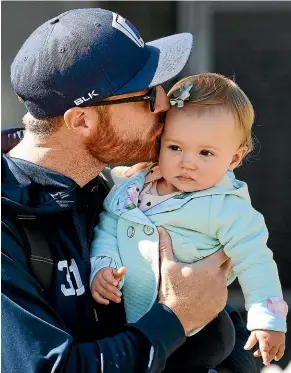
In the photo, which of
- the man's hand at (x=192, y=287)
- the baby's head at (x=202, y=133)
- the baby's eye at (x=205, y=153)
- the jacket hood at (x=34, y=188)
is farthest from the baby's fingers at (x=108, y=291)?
the baby's eye at (x=205, y=153)

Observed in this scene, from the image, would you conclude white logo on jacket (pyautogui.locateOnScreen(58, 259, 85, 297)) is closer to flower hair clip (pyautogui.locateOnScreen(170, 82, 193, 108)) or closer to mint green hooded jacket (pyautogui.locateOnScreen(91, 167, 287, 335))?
mint green hooded jacket (pyautogui.locateOnScreen(91, 167, 287, 335))

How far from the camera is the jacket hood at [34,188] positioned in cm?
234

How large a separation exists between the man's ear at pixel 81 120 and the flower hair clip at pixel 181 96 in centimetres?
23

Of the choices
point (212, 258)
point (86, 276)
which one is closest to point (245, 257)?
point (212, 258)

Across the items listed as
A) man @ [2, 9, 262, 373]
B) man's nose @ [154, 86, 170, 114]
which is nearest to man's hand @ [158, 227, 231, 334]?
man @ [2, 9, 262, 373]

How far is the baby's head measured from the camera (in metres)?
2.57

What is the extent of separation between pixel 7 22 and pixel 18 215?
310cm

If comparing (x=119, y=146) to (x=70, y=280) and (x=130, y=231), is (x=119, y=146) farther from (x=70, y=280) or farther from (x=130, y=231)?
(x=70, y=280)

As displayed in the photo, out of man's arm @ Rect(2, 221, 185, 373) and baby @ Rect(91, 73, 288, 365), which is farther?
baby @ Rect(91, 73, 288, 365)

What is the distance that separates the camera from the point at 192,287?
246cm

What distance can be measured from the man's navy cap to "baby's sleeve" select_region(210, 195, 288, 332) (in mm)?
407

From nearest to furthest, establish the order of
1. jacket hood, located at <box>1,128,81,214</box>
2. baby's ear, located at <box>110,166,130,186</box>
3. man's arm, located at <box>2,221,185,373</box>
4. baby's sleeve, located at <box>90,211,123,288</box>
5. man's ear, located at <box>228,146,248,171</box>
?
man's arm, located at <box>2,221,185,373</box> → jacket hood, located at <box>1,128,81,214</box> → baby's sleeve, located at <box>90,211,123,288</box> → man's ear, located at <box>228,146,248,171</box> → baby's ear, located at <box>110,166,130,186</box>

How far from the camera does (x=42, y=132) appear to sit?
99.2 inches

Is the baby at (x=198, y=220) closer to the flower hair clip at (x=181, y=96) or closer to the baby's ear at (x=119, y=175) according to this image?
the flower hair clip at (x=181, y=96)
